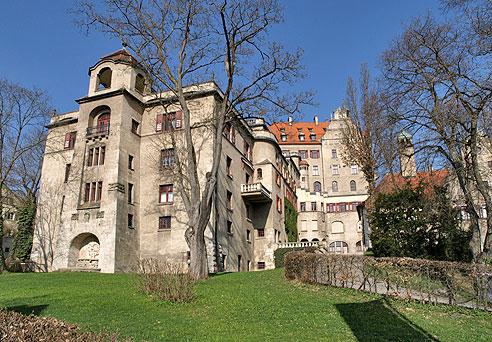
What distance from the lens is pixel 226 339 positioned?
8.01 metres

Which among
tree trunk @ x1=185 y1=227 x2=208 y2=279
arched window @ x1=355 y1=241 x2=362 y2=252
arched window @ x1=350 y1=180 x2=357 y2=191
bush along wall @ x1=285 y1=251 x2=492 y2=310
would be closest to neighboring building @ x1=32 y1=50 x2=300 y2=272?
tree trunk @ x1=185 y1=227 x2=208 y2=279

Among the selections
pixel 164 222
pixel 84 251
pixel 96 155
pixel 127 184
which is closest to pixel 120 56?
pixel 96 155

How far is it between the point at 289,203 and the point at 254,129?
11060 millimetres

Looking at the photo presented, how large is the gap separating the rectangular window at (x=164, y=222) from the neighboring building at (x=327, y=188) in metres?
29.4

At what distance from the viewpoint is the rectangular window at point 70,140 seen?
34.1 metres

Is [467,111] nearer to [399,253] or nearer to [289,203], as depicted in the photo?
[399,253]

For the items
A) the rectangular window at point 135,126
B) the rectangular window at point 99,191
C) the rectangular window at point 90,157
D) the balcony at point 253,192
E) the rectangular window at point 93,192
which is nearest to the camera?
the rectangular window at point 99,191

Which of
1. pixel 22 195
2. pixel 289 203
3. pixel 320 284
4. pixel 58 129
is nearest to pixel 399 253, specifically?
pixel 320 284

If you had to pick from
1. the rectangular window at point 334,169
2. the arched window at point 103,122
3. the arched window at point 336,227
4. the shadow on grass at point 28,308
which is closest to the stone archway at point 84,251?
the arched window at point 103,122

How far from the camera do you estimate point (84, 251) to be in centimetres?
2847

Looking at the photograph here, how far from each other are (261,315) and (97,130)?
2525 centimetres

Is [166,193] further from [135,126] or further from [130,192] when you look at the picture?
[135,126]

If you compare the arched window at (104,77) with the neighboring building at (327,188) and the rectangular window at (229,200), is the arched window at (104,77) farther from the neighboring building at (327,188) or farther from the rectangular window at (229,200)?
the neighboring building at (327,188)

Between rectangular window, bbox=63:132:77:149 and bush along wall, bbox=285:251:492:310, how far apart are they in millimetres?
27103
